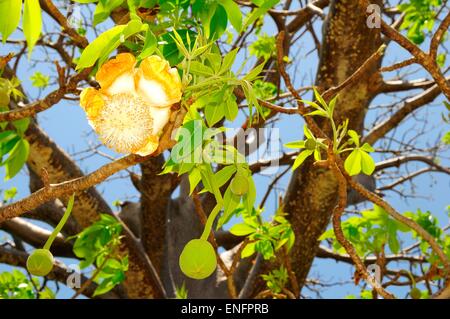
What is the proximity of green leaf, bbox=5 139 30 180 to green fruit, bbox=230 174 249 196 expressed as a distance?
78 centimetres

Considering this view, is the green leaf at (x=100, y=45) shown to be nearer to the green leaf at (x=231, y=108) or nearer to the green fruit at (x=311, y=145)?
the green leaf at (x=231, y=108)

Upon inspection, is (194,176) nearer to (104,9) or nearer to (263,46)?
(104,9)

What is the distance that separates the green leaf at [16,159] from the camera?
126 cm

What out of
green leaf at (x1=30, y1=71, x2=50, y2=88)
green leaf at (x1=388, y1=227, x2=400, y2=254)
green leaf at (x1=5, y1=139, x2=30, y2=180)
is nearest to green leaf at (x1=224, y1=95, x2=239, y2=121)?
green leaf at (x1=5, y1=139, x2=30, y2=180)

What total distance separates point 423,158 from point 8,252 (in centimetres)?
181

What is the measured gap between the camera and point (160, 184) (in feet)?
7.65

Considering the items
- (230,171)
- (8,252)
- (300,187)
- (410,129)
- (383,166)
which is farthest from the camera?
(410,129)

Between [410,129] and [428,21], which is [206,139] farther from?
[410,129]

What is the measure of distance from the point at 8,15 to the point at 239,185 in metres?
0.26

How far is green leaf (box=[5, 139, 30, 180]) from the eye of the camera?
126cm

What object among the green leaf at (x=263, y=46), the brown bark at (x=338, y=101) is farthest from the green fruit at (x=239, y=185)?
the green leaf at (x=263, y=46)

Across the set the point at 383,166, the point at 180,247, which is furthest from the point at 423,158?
the point at 180,247

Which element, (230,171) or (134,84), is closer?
(134,84)

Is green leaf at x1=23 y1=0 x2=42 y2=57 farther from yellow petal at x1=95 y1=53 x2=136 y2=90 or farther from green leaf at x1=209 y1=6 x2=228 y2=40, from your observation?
green leaf at x1=209 y1=6 x2=228 y2=40
